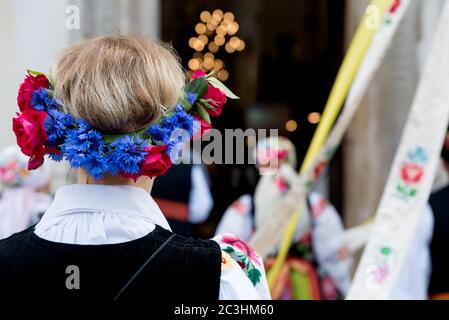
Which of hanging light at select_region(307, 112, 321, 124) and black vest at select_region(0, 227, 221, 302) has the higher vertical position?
black vest at select_region(0, 227, 221, 302)

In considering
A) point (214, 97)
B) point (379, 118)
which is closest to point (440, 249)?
point (214, 97)

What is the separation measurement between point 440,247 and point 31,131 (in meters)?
1.94

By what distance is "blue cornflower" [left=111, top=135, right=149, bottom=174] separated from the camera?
3.79ft

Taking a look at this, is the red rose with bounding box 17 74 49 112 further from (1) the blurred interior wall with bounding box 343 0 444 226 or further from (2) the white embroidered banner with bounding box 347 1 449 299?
(1) the blurred interior wall with bounding box 343 0 444 226

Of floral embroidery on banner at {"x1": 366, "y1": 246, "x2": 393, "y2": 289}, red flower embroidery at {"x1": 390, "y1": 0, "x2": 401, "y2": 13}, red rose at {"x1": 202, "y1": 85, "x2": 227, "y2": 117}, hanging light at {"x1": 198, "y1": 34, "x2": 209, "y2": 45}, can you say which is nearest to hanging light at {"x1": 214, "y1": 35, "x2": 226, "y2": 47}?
hanging light at {"x1": 198, "y1": 34, "x2": 209, "y2": 45}

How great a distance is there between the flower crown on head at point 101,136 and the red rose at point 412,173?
959 mm

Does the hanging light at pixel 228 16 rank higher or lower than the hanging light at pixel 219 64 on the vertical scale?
higher

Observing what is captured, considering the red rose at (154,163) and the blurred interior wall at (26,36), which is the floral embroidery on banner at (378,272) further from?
the blurred interior wall at (26,36)

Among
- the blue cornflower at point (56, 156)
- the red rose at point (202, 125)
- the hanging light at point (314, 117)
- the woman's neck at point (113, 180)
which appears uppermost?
the red rose at point (202, 125)

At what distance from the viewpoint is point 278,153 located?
13.1ft

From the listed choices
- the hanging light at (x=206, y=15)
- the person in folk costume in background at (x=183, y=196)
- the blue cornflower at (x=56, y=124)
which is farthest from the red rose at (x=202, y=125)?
the hanging light at (x=206, y=15)

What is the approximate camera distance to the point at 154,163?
119 centimetres

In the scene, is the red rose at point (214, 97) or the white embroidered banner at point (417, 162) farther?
the white embroidered banner at point (417, 162)

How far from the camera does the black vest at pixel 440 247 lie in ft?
9.18
